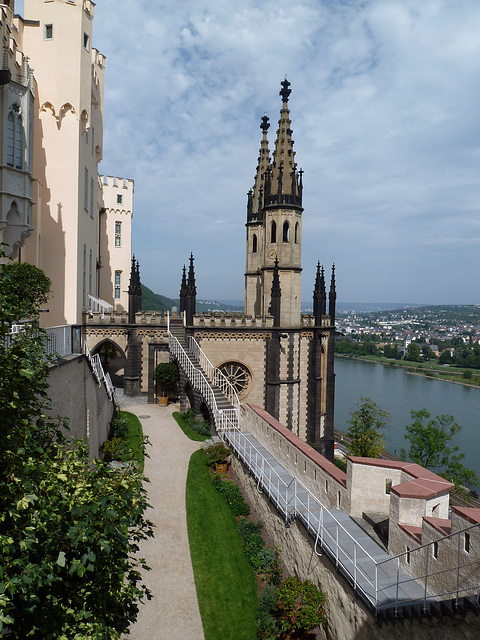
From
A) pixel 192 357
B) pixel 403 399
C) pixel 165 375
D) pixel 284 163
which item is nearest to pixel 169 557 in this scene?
pixel 192 357

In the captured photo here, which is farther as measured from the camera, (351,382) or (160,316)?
(351,382)

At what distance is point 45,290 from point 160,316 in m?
14.7

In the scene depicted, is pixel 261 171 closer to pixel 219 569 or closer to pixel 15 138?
pixel 15 138

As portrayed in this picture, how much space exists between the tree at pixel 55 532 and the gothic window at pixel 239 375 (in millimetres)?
21756

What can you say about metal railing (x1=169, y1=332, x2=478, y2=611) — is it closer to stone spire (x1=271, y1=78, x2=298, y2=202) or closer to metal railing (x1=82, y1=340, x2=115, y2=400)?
metal railing (x1=82, y1=340, x2=115, y2=400)

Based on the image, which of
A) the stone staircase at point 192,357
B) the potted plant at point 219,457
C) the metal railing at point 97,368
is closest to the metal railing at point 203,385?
the stone staircase at point 192,357

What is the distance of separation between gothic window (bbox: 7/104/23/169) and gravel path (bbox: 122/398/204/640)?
1281cm

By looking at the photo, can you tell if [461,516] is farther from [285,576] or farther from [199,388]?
[199,388]

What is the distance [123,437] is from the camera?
62.6ft

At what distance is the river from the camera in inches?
2012

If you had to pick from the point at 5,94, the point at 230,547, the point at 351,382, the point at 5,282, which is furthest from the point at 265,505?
the point at 351,382

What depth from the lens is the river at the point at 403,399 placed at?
51116 mm

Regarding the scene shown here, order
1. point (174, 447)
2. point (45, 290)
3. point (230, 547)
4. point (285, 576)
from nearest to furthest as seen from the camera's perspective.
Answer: point (285, 576)
point (230, 547)
point (45, 290)
point (174, 447)

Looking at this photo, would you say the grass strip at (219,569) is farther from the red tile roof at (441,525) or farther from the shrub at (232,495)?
the red tile roof at (441,525)
